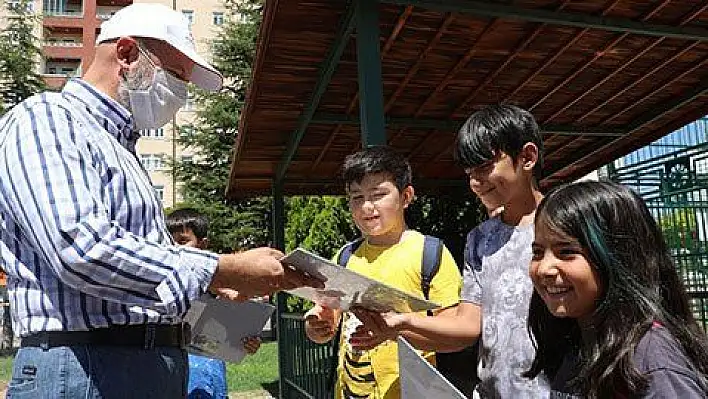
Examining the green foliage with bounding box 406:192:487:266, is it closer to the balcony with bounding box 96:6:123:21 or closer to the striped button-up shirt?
the striped button-up shirt

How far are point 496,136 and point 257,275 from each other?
83 centimetres

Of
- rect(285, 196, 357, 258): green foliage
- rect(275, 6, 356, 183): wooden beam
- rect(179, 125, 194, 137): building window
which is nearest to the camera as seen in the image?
rect(275, 6, 356, 183): wooden beam

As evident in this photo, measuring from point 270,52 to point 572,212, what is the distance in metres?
3.81

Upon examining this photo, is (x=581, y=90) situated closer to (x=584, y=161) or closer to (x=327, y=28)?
(x=584, y=161)

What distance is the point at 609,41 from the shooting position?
18.0 ft

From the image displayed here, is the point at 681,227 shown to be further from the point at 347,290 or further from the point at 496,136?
the point at 347,290

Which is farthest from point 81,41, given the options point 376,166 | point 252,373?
point 376,166

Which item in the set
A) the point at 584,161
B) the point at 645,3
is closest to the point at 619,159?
the point at 584,161

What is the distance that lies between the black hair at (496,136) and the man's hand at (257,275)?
2.01ft

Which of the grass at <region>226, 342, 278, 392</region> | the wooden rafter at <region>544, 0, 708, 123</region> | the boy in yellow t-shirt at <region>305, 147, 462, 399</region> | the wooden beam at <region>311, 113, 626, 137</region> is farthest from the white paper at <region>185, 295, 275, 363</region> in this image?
the grass at <region>226, 342, 278, 392</region>

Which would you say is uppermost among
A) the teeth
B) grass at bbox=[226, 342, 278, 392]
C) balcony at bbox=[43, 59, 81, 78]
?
balcony at bbox=[43, 59, 81, 78]

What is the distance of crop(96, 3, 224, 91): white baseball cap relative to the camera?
6.46 ft

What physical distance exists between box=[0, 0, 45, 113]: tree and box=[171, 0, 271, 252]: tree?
5.44m

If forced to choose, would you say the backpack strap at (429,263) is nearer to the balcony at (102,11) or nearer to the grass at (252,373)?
the grass at (252,373)
